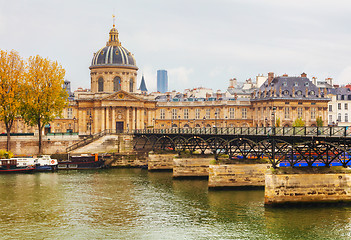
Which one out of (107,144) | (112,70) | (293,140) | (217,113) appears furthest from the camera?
(217,113)

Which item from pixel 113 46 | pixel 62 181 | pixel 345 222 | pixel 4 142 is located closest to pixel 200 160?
pixel 62 181

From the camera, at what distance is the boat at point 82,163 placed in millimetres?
86312

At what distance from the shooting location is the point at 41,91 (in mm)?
91438

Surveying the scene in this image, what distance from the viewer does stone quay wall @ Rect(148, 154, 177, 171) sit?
8431 centimetres

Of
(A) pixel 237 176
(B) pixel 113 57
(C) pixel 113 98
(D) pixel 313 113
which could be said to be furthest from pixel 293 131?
(B) pixel 113 57

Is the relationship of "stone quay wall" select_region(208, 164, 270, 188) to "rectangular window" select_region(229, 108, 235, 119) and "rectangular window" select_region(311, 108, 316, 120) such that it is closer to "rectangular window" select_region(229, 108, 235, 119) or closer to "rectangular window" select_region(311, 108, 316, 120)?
"rectangular window" select_region(311, 108, 316, 120)

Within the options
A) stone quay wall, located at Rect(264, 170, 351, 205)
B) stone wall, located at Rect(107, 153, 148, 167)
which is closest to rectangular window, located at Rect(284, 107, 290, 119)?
stone wall, located at Rect(107, 153, 148, 167)

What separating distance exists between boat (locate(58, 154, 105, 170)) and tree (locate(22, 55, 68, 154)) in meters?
10.0

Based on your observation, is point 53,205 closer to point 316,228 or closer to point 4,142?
point 316,228

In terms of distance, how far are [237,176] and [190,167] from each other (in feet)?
44.2

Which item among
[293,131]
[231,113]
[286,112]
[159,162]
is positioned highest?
[231,113]

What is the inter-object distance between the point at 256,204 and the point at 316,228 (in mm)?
10265

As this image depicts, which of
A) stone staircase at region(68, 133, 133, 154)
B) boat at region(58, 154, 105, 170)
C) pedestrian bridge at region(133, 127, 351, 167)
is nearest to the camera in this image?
pedestrian bridge at region(133, 127, 351, 167)

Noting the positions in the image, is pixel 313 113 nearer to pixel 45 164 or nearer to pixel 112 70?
pixel 112 70
